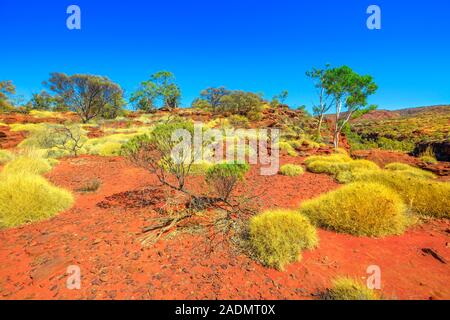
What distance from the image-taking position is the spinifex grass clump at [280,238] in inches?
142

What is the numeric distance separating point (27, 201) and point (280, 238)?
5.54m

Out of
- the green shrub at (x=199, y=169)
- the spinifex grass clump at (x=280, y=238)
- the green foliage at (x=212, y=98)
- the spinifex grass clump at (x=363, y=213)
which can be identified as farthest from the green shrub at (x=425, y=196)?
the green foliage at (x=212, y=98)

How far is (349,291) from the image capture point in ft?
9.12

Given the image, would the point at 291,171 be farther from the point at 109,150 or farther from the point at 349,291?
the point at 109,150

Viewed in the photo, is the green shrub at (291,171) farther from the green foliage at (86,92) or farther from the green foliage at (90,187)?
the green foliage at (86,92)

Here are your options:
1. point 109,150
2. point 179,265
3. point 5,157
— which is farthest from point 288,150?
point 5,157

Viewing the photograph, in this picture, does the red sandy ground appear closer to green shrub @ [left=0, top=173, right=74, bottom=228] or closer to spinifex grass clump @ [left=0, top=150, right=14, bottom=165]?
green shrub @ [left=0, top=173, right=74, bottom=228]

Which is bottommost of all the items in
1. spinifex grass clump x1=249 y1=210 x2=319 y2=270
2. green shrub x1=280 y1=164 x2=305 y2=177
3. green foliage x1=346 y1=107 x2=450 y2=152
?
spinifex grass clump x1=249 y1=210 x2=319 y2=270

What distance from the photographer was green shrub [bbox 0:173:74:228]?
16.3ft

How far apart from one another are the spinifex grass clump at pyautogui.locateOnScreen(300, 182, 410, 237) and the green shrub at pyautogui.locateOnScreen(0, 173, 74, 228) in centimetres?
595

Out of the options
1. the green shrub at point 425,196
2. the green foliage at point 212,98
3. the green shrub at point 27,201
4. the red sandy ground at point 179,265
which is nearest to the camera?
the red sandy ground at point 179,265

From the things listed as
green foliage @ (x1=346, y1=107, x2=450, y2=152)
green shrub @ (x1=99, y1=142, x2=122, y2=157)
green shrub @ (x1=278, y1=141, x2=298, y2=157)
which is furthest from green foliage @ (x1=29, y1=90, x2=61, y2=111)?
green foliage @ (x1=346, y1=107, x2=450, y2=152)

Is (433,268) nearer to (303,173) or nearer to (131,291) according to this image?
(131,291)

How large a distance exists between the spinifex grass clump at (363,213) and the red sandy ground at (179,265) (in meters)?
0.21
